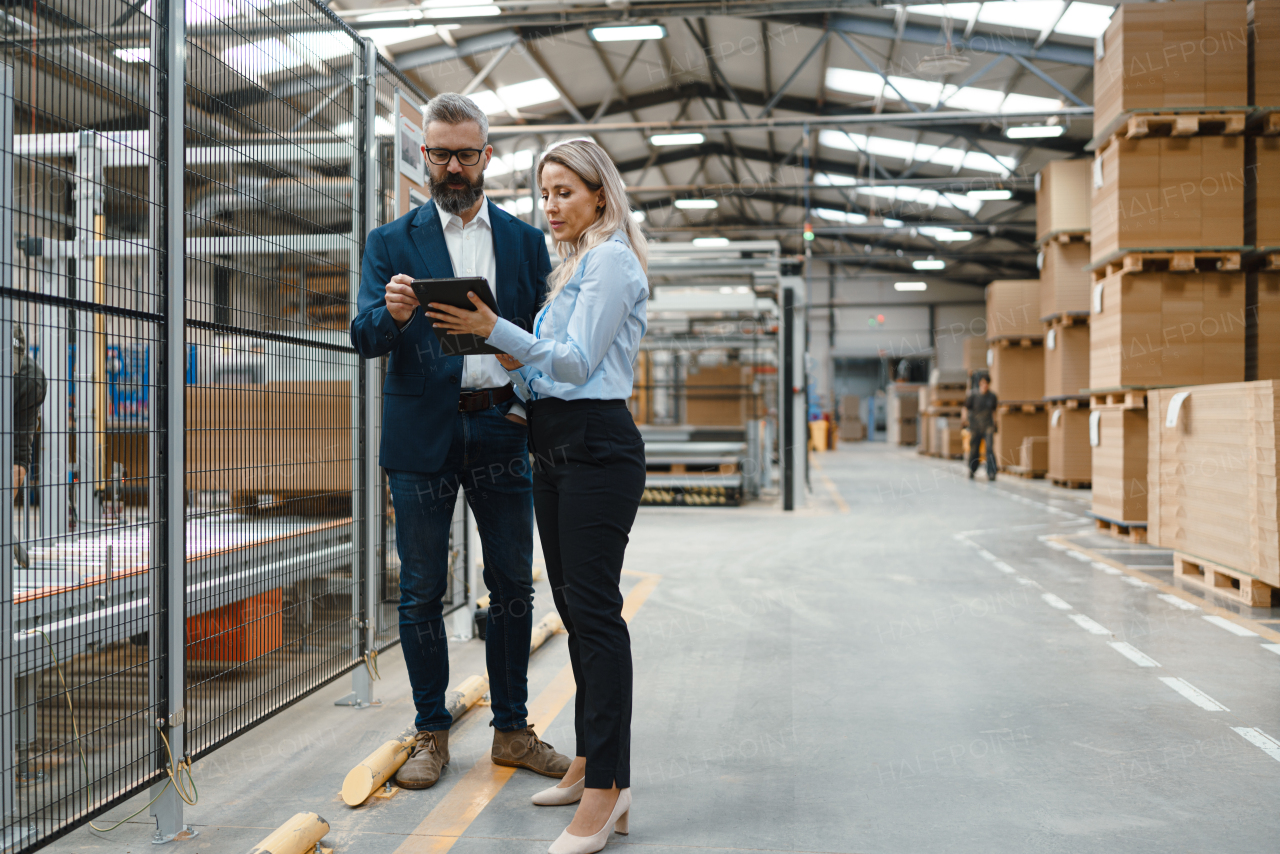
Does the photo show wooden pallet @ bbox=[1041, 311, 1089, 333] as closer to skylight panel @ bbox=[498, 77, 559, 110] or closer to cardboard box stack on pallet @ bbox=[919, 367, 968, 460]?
skylight panel @ bbox=[498, 77, 559, 110]

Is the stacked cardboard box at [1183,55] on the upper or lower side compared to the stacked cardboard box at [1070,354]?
upper

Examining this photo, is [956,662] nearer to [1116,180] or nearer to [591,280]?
[591,280]

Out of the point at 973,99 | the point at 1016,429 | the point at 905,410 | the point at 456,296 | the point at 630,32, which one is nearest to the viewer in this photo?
the point at 456,296

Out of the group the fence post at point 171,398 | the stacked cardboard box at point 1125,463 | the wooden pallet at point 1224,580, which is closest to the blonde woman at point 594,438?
the fence post at point 171,398

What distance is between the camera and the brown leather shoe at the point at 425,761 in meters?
2.89

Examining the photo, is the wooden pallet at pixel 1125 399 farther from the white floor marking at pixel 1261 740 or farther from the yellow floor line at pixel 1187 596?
the white floor marking at pixel 1261 740

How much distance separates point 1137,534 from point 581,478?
7.77m

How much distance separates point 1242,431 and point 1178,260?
2706 millimetres

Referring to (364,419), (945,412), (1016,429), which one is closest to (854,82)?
(1016,429)

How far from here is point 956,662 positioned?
14.5 feet

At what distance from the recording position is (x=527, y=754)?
3031 millimetres

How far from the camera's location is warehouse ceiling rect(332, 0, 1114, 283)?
12.4m

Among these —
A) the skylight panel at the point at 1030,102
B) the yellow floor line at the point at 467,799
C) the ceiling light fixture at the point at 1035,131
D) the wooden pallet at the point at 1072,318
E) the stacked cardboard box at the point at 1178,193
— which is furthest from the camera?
the skylight panel at the point at 1030,102

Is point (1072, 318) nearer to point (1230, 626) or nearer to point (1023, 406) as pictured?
point (1023, 406)
